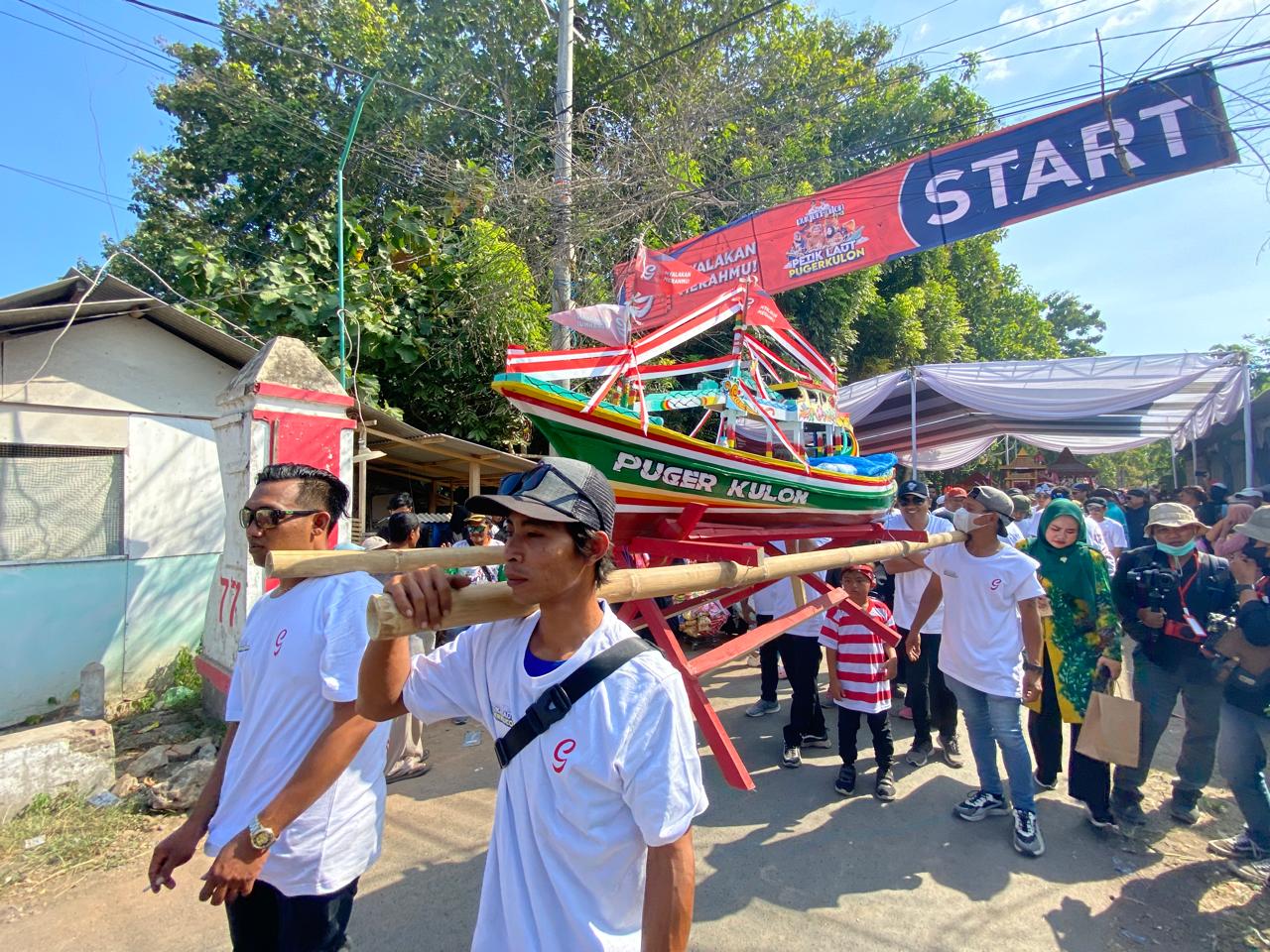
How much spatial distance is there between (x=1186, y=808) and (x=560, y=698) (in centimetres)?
452

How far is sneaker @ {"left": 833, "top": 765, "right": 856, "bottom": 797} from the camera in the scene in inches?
164

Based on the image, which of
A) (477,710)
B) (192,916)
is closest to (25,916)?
(192,916)

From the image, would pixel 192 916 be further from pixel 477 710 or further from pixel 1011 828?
pixel 1011 828

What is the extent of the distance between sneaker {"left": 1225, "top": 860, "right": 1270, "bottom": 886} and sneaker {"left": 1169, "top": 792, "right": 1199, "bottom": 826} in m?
0.47

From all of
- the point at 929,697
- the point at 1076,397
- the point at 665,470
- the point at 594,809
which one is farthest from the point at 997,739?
the point at 1076,397

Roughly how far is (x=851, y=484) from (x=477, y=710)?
143 inches

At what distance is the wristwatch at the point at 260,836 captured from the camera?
1578 mm

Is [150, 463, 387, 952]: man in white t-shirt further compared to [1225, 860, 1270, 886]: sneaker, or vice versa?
[1225, 860, 1270, 886]: sneaker

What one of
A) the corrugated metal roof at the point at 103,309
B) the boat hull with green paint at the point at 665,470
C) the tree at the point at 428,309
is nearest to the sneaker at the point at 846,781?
the boat hull with green paint at the point at 665,470

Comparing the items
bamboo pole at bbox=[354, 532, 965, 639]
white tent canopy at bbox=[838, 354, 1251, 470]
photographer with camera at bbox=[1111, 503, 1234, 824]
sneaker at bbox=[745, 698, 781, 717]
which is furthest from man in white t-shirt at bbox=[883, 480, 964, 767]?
white tent canopy at bbox=[838, 354, 1251, 470]

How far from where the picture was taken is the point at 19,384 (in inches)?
211

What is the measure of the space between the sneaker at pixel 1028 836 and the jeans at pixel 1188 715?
0.75m

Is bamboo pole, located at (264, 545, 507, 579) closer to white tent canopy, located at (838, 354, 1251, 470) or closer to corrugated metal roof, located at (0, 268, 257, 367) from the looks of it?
corrugated metal roof, located at (0, 268, 257, 367)

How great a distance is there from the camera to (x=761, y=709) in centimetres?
566
